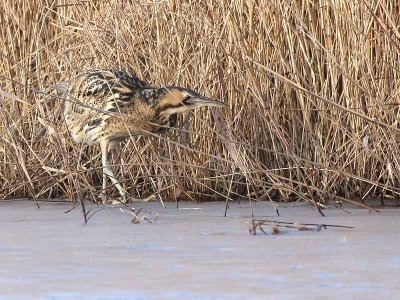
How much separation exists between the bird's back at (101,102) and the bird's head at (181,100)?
18 cm

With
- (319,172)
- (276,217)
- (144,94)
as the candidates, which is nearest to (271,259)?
(276,217)

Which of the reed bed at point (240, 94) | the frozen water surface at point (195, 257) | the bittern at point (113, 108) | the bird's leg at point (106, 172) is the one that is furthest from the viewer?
the bittern at point (113, 108)

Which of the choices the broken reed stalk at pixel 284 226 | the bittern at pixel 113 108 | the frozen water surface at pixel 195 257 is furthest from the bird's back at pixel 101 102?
the broken reed stalk at pixel 284 226

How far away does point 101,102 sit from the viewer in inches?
268

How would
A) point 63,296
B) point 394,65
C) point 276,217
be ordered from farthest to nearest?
point 394,65
point 276,217
point 63,296

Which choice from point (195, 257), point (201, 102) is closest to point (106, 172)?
point (201, 102)

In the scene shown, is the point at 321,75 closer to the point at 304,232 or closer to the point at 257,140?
the point at 257,140

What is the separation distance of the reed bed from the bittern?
0.12m

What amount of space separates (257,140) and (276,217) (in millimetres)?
969

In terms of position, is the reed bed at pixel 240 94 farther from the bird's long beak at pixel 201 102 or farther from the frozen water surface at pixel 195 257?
the frozen water surface at pixel 195 257

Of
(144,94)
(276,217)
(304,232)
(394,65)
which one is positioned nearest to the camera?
(304,232)

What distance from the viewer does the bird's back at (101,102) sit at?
666 cm

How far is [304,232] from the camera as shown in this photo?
497cm

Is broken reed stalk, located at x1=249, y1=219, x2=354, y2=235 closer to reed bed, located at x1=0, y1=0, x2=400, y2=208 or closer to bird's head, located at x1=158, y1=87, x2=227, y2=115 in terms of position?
reed bed, located at x1=0, y1=0, x2=400, y2=208
